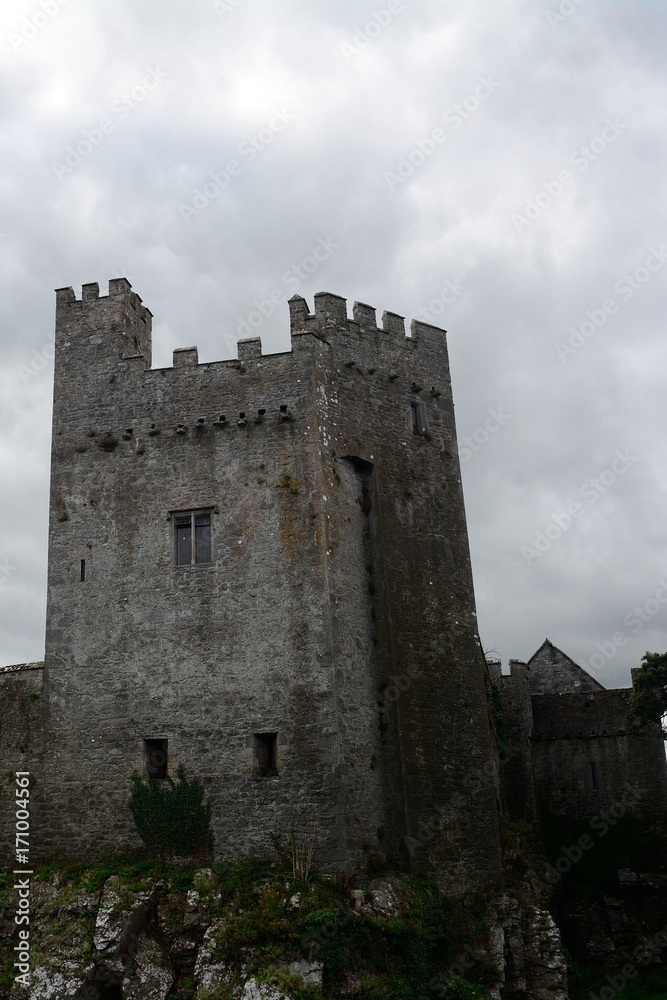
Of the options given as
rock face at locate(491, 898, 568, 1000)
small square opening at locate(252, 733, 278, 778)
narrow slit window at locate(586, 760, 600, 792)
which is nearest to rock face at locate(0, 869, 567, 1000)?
rock face at locate(491, 898, 568, 1000)

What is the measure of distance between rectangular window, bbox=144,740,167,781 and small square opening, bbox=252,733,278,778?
88.9 inches

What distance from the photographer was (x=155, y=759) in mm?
22328

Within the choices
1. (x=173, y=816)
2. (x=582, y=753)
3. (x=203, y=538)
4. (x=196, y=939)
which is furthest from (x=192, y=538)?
(x=582, y=753)

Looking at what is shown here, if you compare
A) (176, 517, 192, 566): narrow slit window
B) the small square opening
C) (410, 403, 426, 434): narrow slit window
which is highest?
(410, 403, 426, 434): narrow slit window

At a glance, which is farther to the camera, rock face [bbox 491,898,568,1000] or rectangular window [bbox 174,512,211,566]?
rectangular window [bbox 174,512,211,566]

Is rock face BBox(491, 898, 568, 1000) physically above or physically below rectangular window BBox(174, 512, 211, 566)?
below

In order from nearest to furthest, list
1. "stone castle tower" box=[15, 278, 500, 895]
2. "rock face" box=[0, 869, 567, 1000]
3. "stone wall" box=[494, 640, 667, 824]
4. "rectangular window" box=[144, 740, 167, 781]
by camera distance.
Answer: "rock face" box=[0, 869, 567, 1000] → "stone castle tower" box=[15, 278, 500, 895] → "rectangular window" box=[144, 740, 167, 781] → "stone wall" box=[494, 640, 667, 824]

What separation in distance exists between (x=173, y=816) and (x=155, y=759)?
1467mm

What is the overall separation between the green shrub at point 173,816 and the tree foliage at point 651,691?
12.9 metres

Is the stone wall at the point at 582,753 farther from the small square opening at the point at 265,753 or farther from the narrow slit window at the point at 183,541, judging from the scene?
the narrow slit window at the point at 183,541

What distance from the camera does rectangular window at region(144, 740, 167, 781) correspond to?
2219 cm

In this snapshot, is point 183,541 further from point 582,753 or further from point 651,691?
point 582,753

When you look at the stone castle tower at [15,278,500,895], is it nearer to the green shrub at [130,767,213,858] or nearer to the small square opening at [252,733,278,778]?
the small square opening at [252,733,278,778]

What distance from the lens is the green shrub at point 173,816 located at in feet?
69.8
